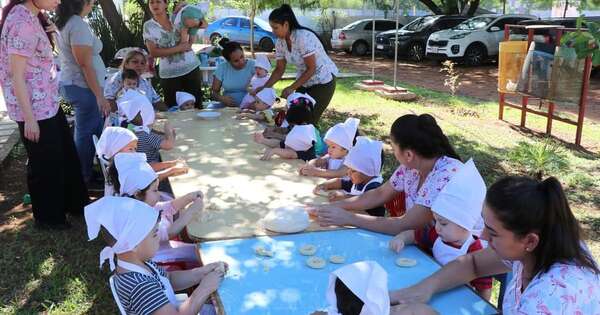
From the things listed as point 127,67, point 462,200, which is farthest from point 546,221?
point 127,67

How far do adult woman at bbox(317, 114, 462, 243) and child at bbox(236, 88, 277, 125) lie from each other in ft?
7.46

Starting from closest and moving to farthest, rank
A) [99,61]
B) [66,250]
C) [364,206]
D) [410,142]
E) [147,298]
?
[147,298], [410,142], [364,206], [66,250], [99,61]

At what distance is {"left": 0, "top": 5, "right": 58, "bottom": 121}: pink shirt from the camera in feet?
10.1

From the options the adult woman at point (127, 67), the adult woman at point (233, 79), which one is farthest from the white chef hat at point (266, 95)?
the adult woman at point (127, 67)

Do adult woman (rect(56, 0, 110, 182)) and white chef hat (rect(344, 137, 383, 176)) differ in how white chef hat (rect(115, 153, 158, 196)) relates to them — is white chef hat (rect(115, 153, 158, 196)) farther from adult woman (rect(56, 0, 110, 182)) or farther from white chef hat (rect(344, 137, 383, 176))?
adult woman (rect(56, 0, 110, 182))

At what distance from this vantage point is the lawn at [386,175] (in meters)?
2.90

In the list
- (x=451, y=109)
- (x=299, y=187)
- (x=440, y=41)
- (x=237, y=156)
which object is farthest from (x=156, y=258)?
(x=440, y=41)

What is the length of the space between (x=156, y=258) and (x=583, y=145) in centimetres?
615

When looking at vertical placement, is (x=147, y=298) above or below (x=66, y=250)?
above

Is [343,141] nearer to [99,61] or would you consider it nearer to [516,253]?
[516,253]

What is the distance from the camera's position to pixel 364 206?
8.67 ft

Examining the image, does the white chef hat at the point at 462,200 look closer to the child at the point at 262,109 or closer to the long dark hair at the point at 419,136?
the long dark hair at the point at 419,136

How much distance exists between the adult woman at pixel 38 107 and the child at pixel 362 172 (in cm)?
184

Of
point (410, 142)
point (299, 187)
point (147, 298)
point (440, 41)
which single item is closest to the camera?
point (147, 298)
